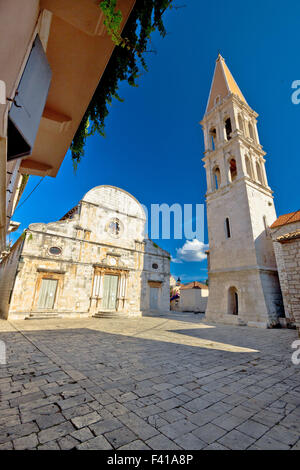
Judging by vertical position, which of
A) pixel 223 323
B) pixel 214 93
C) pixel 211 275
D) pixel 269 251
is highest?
pixel 214 93

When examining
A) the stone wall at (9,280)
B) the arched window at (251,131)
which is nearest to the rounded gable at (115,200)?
the stone wall at (9,280)

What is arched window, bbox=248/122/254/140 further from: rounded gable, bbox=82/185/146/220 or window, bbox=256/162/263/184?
rounded gable, bbox=82/185/146/220

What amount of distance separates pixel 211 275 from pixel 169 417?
42.2 feet

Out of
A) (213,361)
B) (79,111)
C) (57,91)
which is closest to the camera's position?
(57,91)

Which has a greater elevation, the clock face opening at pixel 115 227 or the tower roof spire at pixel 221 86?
the tower roof spire at pixel 221 86

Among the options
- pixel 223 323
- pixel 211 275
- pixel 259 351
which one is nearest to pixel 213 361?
pixel 259 351

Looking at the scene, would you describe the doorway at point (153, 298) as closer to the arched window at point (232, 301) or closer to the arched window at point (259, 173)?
the arched window at point (232, 301)

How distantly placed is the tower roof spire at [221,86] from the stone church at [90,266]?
12.4 m

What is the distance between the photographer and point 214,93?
19500 millimetres

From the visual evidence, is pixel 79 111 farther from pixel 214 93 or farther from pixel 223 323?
pixel 214 93

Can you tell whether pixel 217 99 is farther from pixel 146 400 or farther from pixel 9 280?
pixel 9 280

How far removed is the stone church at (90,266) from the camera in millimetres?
12703

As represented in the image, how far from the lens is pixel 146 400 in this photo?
2828mm

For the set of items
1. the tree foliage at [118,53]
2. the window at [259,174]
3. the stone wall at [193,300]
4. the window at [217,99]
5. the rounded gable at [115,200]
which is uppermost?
the window at [217,99]
